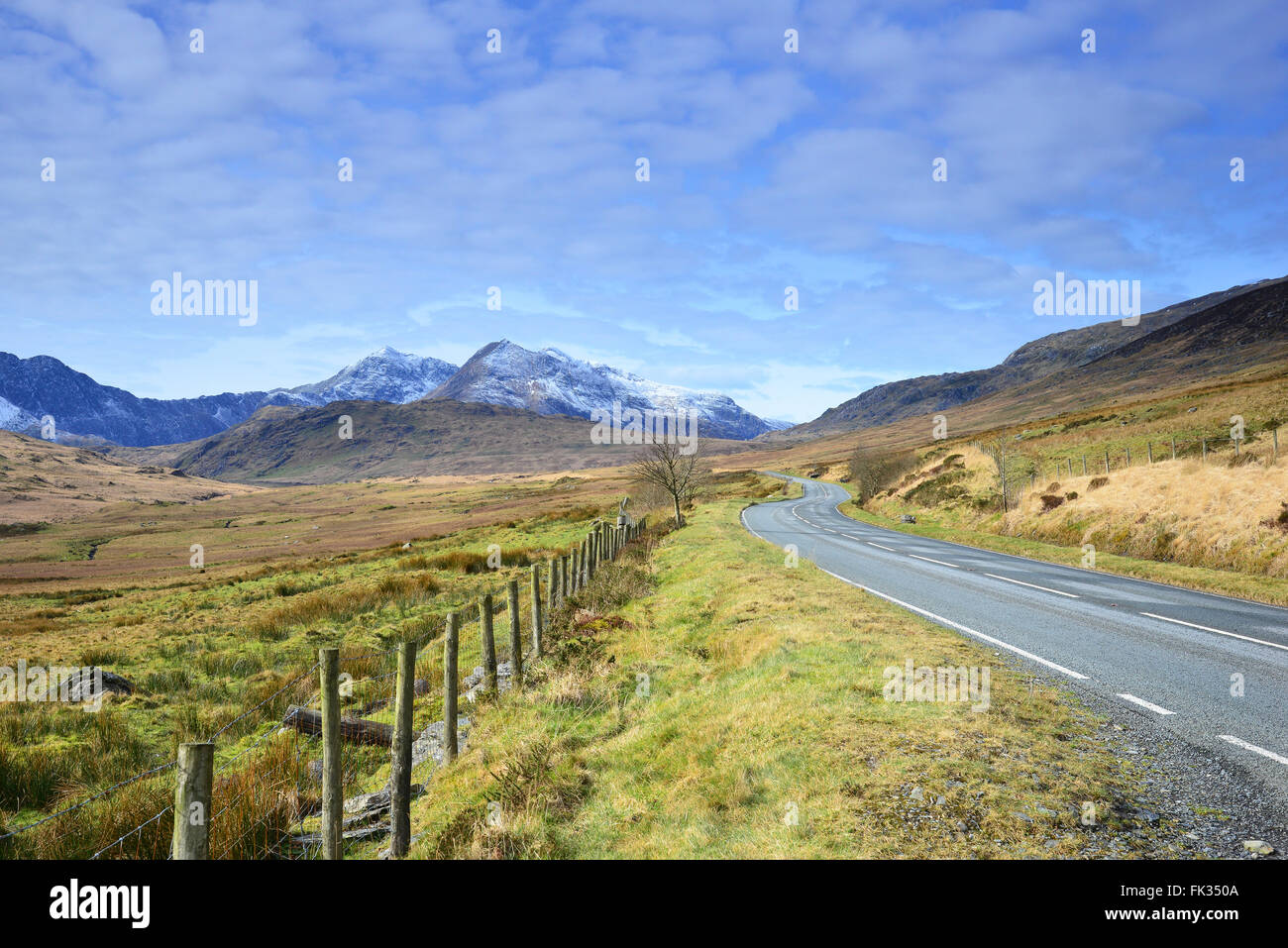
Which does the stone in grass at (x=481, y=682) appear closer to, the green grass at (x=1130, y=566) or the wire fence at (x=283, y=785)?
the wire fence at (x=283, y=785)

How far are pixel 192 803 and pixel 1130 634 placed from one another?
14.0 meters

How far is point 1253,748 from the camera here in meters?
6.60

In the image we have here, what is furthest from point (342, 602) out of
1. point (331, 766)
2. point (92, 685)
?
point (331, 766)

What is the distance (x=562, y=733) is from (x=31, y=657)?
20.6 metres

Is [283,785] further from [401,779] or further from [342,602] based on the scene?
[342,602]

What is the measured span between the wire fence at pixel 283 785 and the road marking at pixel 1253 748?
8.63 m

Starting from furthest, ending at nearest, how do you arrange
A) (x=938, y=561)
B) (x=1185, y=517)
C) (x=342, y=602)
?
(x=342, y=602), (x=1185, y=517), (x=938, y=561)

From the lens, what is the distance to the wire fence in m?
6.96

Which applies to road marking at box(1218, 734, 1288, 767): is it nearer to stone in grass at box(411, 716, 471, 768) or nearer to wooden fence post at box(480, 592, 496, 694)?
stone in grass at box(411, 716, 471, 768)

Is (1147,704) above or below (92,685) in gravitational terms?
above

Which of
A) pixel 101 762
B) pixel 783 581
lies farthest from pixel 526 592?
pixel 101 762

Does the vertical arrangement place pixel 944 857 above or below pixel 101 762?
above

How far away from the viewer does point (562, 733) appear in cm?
885
